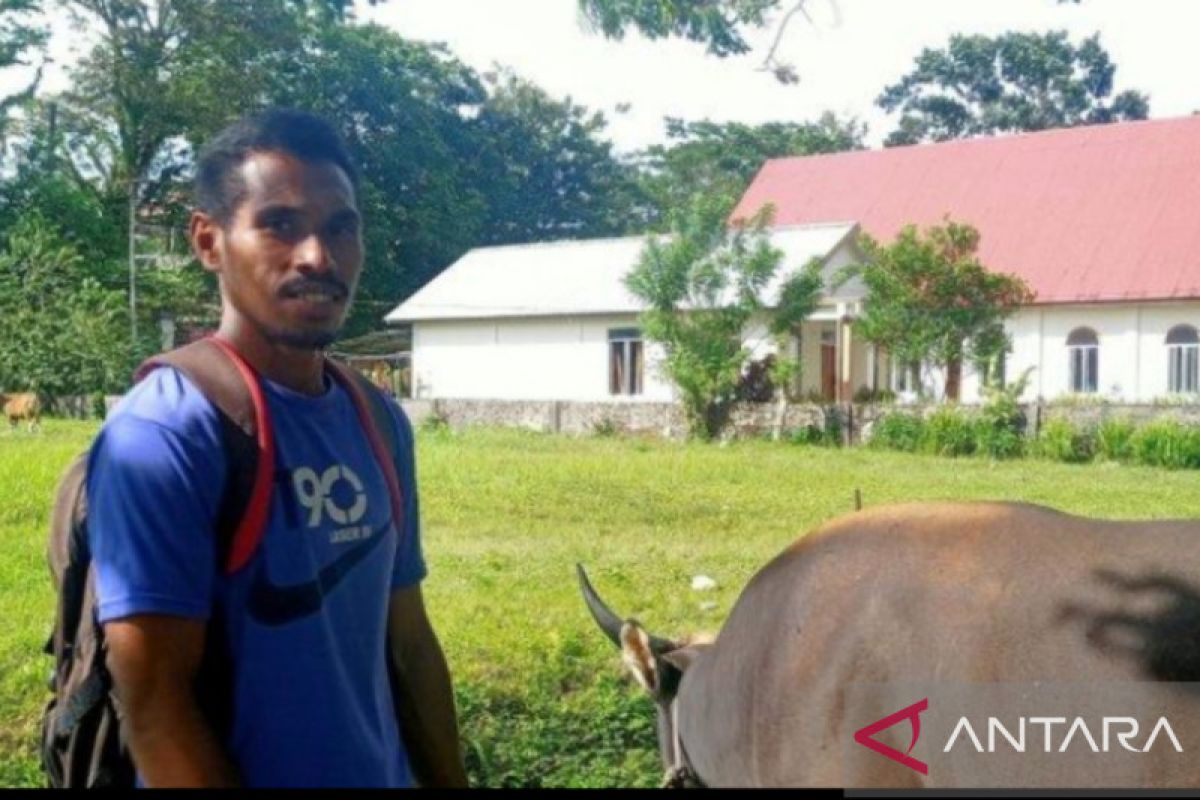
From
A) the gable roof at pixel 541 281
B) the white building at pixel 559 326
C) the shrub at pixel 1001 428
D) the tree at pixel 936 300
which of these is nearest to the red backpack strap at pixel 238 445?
the shrub at pixel 1001 428

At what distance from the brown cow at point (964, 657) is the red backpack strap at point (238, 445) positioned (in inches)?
70.4

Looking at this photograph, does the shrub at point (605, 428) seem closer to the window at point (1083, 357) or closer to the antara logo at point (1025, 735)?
the window at point (1083, 357)

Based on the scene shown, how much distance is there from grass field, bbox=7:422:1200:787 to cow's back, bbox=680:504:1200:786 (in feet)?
7.19

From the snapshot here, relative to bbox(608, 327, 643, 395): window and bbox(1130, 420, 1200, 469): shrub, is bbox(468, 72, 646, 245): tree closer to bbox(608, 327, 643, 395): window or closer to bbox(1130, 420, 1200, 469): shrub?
bbox(608, 327, 643, 395): window

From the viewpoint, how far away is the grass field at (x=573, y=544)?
6.32 meters

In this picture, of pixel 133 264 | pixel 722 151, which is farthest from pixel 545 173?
pixel 133 264

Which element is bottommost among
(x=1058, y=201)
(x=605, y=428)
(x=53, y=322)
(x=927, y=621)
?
→ (x=605, y=428)

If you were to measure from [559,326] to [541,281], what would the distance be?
144cm

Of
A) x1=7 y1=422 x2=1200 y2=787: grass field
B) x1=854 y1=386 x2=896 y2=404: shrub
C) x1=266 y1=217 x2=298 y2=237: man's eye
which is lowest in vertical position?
x1=7 y1=422 x2=1200 y2=787: grass field

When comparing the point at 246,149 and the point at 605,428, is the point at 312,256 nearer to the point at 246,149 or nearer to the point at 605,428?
the point at 246,149

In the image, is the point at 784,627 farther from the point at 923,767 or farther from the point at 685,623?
the point at 685,623

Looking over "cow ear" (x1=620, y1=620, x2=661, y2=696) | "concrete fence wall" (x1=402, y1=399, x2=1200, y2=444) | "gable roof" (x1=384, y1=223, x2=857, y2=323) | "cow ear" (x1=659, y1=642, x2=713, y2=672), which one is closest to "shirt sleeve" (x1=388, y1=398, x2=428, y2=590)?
"cow ear" (x1=620, y1=620, x2=661, y2=696)

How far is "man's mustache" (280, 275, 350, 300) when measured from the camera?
2275mm

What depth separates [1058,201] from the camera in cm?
2902
